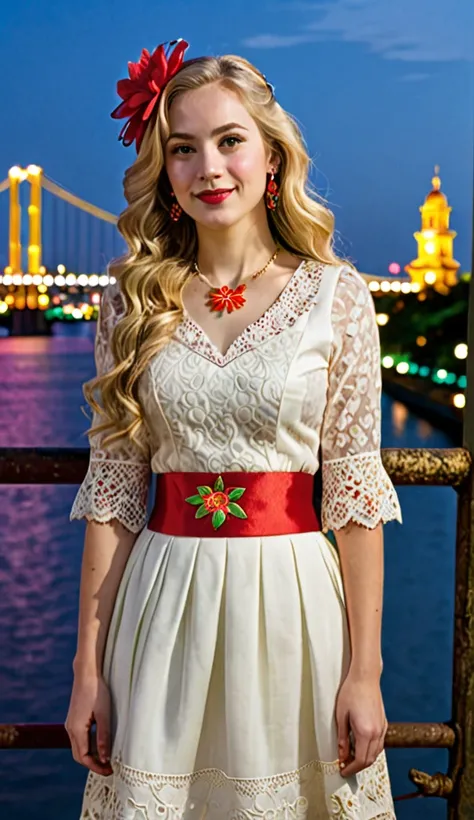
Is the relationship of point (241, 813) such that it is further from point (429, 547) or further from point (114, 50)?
point (114, 50)

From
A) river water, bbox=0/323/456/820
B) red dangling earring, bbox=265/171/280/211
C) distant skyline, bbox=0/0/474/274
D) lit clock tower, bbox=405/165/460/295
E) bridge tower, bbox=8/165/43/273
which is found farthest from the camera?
distant skyline, bbox=0/0/474/274

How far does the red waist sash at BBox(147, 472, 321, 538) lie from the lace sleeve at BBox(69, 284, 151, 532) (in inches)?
2.5

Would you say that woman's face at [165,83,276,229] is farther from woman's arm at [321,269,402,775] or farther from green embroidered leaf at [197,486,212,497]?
green embroidered leaf at [197,486,212,497]

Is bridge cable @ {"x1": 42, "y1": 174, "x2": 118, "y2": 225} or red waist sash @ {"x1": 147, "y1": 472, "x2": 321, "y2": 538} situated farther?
bridge cable @ {"x1": 42, "y1": 174, "x2": 118, "y2": 225}

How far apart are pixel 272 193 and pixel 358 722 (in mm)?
622

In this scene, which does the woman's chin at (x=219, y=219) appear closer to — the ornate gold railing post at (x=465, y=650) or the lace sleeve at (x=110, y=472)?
the lace sleeve at (x=110, y=472)

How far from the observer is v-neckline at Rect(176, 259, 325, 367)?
124 centimetres

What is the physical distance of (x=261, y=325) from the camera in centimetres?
126

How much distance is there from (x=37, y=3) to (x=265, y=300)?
7042cm

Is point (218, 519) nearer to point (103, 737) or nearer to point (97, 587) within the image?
point (97, 587)

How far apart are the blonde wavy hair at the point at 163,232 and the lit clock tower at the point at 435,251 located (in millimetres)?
26866

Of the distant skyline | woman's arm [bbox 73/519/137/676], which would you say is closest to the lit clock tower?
the distant skyline

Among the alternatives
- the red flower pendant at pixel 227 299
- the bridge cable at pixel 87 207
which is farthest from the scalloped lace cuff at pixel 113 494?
the bridge cable at pixel 87 207

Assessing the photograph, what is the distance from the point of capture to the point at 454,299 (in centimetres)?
2942
